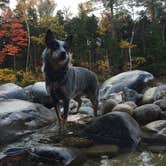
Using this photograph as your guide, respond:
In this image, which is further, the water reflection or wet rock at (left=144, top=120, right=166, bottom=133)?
wet rock at (left=144, top=120, right=166, bottom=133)

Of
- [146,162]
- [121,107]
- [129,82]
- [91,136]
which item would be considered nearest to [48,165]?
[146,162]

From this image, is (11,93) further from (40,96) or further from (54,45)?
(54,45)

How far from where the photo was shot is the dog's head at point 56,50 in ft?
22.7

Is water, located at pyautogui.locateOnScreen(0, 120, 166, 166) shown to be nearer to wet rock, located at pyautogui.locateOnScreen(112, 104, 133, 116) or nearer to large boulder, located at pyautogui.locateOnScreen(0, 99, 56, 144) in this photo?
large boulder, located at pyautogui.locateOnScreen(0, 99, 56, 144)

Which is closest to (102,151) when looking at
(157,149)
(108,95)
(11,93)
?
(157,149)

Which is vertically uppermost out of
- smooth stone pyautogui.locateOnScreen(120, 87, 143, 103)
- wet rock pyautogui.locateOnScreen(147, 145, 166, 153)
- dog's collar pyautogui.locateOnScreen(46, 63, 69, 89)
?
A: dog's collar pyautogui.locateOnScreen(46, 63, 69, 89)

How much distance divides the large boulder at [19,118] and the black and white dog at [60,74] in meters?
0.77

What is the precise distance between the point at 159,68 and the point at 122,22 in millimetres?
8877

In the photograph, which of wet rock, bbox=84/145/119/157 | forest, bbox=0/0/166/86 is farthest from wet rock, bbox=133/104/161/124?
forest, bbox=0/0/166/86

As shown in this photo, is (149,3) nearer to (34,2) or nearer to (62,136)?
(34,2)

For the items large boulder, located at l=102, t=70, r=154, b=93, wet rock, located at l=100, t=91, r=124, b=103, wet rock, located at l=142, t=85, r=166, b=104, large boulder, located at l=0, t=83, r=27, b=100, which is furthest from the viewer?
large boulder, located at l=102, t=70, r=154, b=93

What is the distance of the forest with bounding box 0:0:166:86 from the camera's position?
30.8 meters

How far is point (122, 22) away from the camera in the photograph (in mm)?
36750

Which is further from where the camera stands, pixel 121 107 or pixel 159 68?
pixel 159 68
